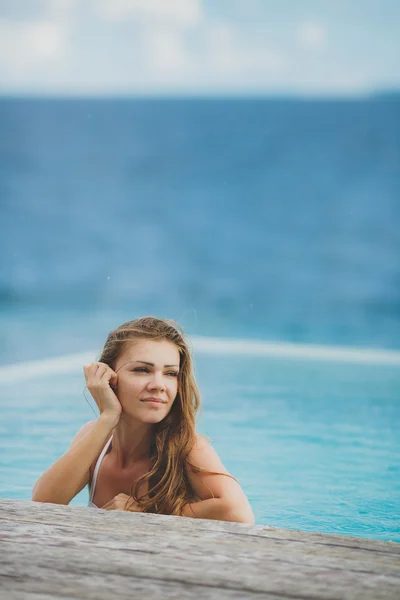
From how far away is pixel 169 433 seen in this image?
1972 millimetres

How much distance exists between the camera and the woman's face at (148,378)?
194cm

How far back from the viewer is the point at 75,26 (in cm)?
1241

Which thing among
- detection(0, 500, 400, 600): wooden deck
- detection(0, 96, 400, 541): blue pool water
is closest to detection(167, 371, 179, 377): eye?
detection(0, 500, 400, 600): wooden deck

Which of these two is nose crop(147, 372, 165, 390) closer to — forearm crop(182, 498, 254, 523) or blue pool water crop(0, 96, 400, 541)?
forearm crop(182, 498, 254, 523)

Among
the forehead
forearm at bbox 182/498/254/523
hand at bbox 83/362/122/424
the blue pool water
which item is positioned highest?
the blue pool water

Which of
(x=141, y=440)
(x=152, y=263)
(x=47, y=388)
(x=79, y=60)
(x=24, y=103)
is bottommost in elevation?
(x=141, y=440)

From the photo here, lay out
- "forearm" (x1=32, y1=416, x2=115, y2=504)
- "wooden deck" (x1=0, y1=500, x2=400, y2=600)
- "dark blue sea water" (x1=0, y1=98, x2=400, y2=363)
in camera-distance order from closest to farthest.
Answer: "wooden deck" (x1=0, y1=500, x2=400, y2=600) → "forearm" (x1=32, y1=416, x2=115, y2=504) → "dark blue sea water" (x1=0, y1=98, x2=400, y2=363)

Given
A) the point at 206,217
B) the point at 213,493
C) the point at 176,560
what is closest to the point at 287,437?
the point at 213,493

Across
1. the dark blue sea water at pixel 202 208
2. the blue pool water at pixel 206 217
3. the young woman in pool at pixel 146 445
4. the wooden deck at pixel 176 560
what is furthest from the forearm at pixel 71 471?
the dark blue sea water at pixel 202 208

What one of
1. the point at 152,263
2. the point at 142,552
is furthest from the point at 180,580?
the point at 152,263

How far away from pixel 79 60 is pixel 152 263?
132 inches

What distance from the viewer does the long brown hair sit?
187cm

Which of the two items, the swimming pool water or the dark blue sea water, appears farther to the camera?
the dark blue sea water

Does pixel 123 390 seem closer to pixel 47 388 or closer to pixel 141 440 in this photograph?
pixel 141 440
